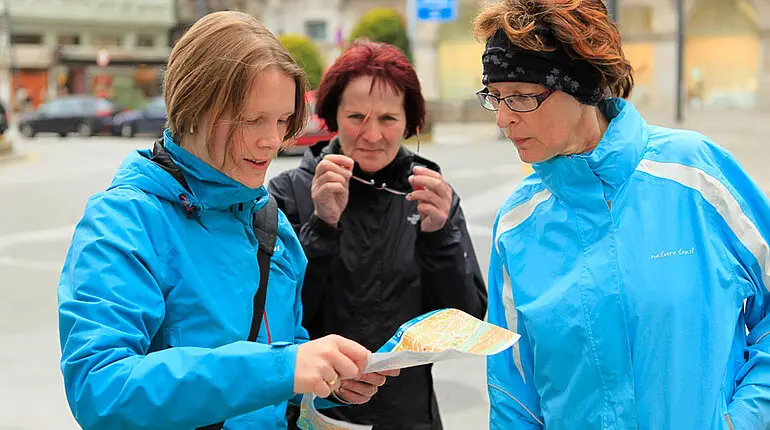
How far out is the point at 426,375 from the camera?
2957 mm

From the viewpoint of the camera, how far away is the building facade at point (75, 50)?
2048 inches

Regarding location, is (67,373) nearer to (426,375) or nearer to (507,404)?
(507,404)

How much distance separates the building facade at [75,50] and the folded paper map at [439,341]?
51.4m

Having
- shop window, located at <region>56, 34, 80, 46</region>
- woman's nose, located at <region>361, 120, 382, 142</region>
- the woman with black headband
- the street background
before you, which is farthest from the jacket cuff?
shop window, located at <region>56, 34, 80, 46</region>

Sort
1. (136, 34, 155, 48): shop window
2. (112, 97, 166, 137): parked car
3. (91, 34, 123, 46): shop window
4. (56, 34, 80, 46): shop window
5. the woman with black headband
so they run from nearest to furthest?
the woman with black headband < (112, 97, 166, 137): parked car < (56, 34, 80, 46): shop window < (91, 34, 123, 46): shop window < (136, 34, 155, 48): shop window

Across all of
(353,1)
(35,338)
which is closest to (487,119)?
(353,1)

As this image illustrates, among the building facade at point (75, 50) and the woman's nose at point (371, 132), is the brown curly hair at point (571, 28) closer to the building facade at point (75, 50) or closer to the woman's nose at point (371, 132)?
the woman's nose at point (371, 132)

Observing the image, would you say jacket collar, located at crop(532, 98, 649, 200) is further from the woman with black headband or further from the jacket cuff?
the jacket cuff

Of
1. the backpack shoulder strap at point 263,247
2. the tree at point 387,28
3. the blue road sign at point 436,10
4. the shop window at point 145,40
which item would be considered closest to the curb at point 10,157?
the tree at point 387,28

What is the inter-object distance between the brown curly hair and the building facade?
50991 mm

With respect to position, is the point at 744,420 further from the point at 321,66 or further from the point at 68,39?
the point at 68,39

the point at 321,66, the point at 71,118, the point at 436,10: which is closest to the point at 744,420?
the point at 436,10

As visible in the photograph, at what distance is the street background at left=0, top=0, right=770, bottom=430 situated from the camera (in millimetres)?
6605

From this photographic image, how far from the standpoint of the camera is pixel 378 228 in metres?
2.99
